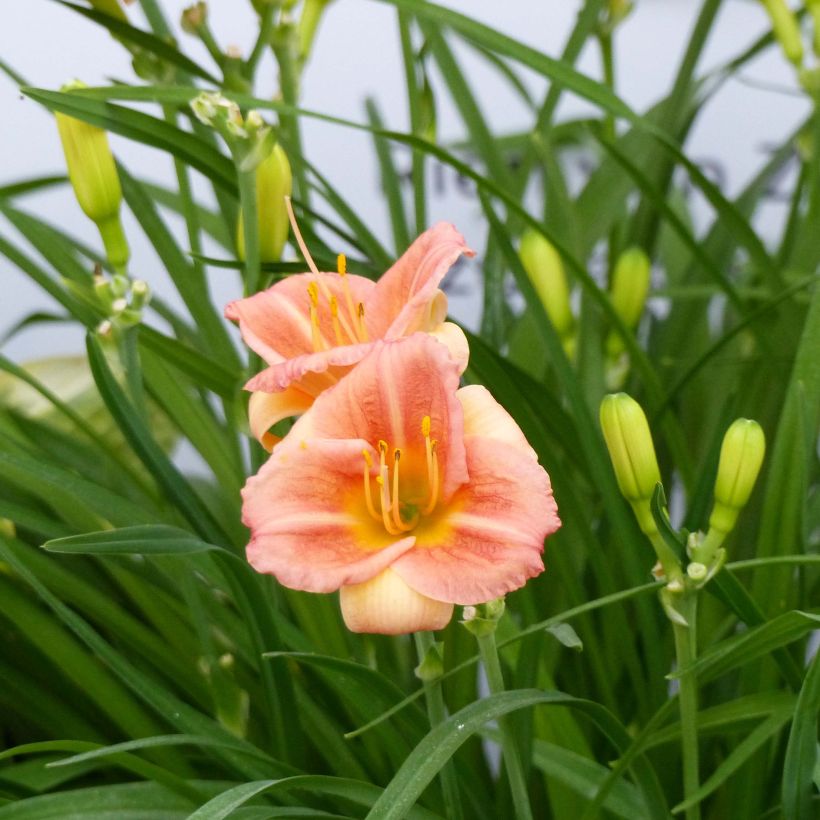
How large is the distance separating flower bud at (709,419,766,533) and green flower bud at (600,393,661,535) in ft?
0.08

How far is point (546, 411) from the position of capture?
613 mm

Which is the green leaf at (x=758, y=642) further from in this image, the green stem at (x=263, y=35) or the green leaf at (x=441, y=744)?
the green stem at (x=263, y=35)

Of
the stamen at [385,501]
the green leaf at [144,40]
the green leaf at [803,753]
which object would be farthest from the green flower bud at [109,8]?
the green leaf at [803,753]

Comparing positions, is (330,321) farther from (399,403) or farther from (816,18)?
(816,18)

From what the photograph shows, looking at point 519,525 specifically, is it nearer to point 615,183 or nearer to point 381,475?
point 381,475

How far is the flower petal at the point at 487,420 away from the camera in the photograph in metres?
0.37

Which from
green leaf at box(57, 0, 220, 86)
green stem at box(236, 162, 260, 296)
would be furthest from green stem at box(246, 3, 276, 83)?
green stem at box(236, 162, 260, 296)

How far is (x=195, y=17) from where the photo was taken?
0.58 meters

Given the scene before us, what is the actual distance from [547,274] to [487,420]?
34cm

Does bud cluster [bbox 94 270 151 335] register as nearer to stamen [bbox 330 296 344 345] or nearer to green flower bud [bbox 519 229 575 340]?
stamen [bbox 330 296 344 345]

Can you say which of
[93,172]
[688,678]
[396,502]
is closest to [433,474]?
[396,502]

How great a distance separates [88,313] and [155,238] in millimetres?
61

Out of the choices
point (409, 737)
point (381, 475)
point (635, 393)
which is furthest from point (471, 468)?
point (635, 393)

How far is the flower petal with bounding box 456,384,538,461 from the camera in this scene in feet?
1.21
